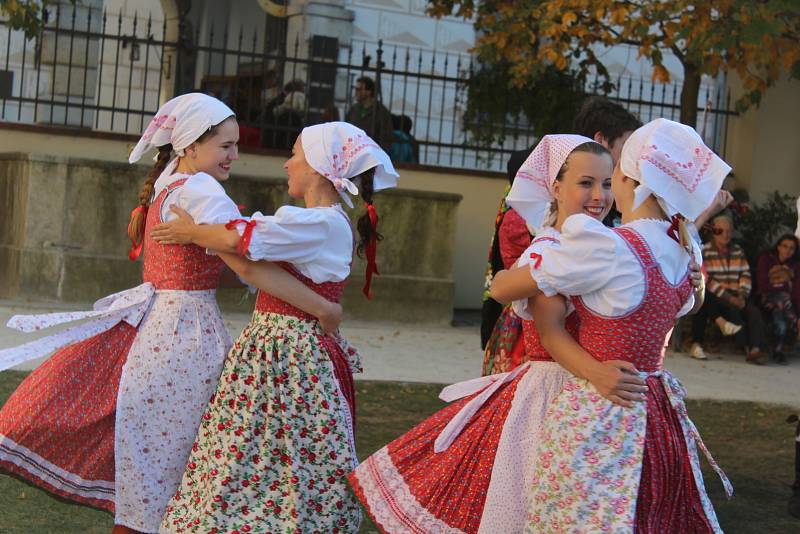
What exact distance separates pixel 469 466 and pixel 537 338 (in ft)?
1.36

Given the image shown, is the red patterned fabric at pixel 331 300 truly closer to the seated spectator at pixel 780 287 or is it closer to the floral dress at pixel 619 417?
the floral dress at pixel 619 417

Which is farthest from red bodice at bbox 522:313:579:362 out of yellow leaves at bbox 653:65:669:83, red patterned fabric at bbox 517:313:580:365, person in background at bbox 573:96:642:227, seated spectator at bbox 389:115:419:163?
seated spectator at bbox 389:115:419:163

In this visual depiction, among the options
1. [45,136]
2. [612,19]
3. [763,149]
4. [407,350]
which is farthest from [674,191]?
[763,149]

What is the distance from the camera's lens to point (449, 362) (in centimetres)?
850

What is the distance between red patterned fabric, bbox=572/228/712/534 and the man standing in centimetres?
775

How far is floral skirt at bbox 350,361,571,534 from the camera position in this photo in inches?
130

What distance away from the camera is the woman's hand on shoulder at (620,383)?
10.2ft

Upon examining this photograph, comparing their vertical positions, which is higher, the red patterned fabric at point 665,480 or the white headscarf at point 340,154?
the white headscarf at point 340,154

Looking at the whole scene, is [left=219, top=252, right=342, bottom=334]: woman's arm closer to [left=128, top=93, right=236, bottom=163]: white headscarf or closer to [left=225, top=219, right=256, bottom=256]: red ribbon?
[left=225, top=219, right=256, bottom=256]: red ribbon

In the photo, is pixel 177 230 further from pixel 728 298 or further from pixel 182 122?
pixel 728 298

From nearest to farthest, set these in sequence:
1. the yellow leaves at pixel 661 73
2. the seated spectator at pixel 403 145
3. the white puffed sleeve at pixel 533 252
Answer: the white puffed sleeve at pixel 533 252 < the yellow leaves at pixel 661 73 < the seated spectator at pixel 403 145

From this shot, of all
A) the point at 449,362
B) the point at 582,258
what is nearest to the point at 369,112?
the point at 449,362

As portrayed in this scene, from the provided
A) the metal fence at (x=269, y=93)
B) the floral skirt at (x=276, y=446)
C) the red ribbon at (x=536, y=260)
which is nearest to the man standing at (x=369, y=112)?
the metal fence at (x=269, y=93)

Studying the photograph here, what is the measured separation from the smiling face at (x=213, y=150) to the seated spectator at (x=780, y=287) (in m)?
6.93
